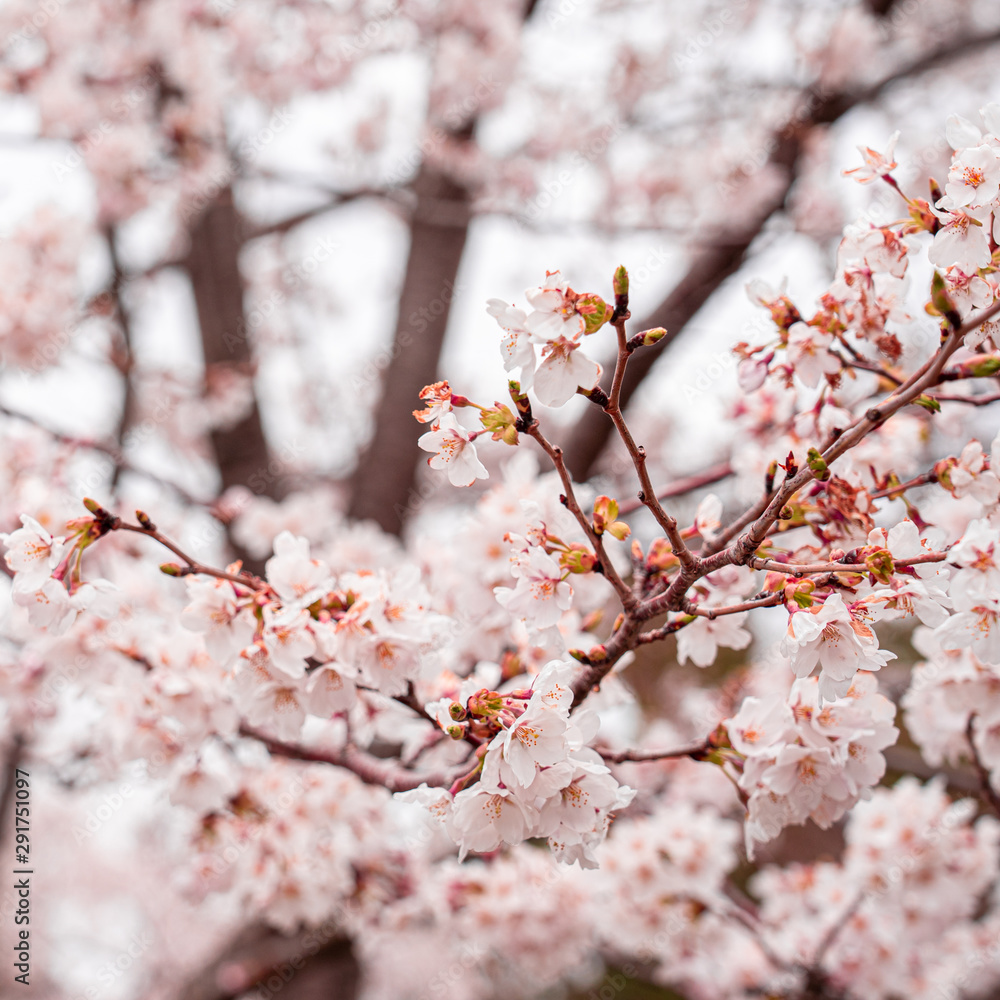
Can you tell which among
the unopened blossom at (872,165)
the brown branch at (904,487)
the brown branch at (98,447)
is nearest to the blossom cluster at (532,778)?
the brown branch at (904,487)

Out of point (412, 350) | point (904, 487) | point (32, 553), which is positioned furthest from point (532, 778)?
point (412, 350)

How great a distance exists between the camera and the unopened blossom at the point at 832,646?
79cm

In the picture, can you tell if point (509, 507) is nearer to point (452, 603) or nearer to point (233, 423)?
point (452, 603)

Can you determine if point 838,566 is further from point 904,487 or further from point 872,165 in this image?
point 872,165

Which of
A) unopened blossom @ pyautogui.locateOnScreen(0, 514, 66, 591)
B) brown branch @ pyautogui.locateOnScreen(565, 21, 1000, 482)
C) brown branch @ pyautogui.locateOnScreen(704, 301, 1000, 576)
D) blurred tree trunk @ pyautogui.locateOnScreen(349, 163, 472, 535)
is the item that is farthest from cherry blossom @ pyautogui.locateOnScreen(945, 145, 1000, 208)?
blurred tree trunk @ pyautogui.locateOnScreen(349, 163, 472, 535)

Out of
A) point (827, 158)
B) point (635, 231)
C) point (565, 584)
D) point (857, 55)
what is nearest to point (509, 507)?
point (565, 584)

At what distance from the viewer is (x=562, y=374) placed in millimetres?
849

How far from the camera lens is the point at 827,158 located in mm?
4012

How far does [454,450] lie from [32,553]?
0.61m

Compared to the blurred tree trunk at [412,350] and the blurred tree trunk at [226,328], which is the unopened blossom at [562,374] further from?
the blurred tree trunk at [226,328]

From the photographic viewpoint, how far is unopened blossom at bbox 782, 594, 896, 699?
792mm

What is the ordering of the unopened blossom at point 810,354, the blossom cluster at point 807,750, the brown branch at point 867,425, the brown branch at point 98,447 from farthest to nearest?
the brown branch at point 98,447
the unopened blossom at point 810,354
the blossom cluster at point 807,750
the brown branch at point 867,425

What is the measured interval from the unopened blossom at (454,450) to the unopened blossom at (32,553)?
0.55m

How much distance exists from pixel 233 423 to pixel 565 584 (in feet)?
9.70
